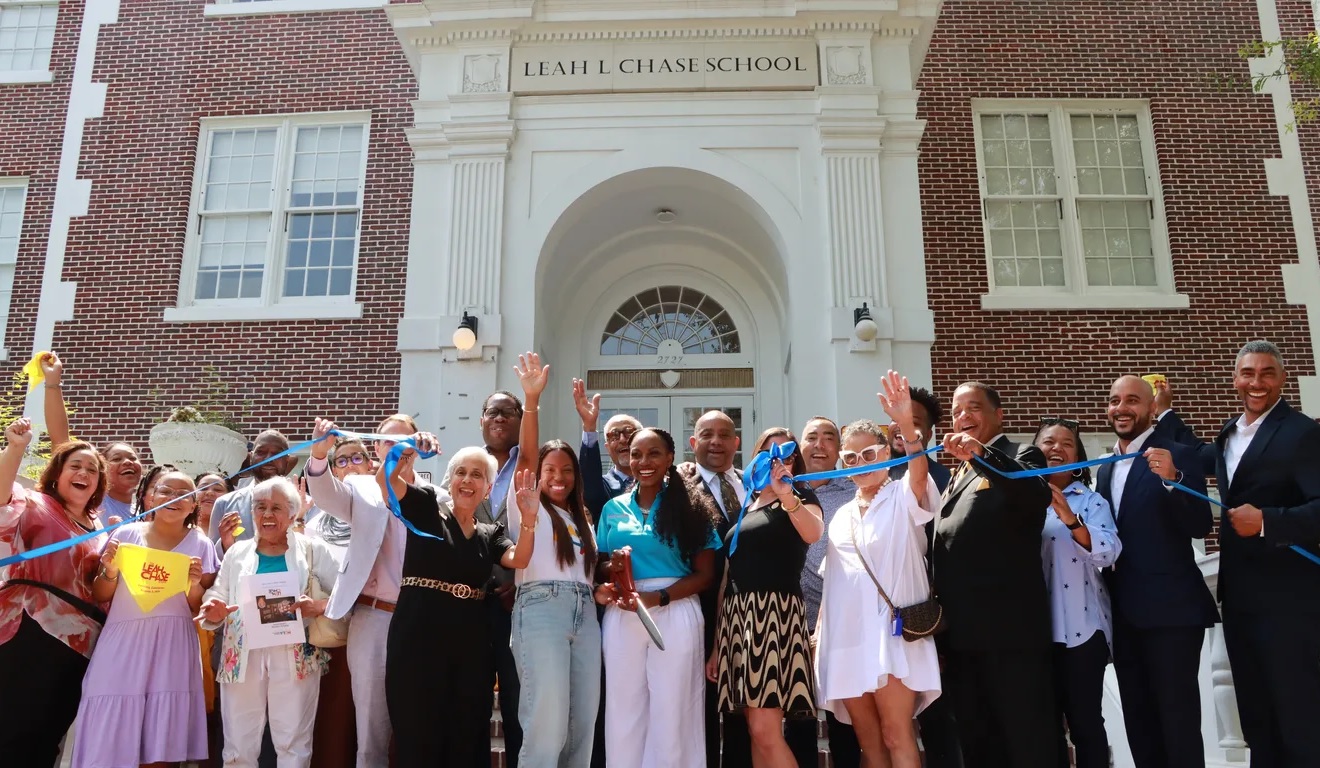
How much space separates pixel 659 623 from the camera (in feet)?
14.1

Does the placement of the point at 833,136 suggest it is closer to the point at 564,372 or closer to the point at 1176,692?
the point at 564,372

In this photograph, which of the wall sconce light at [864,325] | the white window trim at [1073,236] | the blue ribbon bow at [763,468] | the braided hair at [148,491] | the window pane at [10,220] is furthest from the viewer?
the window pane at [10,220]

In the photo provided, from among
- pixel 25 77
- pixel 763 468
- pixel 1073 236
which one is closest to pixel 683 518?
pixel 763 468

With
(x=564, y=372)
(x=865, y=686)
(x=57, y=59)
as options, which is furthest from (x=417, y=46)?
(x=865, y=686)

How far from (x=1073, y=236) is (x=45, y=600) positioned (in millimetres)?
9348

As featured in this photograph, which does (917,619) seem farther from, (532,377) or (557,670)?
(532,377)

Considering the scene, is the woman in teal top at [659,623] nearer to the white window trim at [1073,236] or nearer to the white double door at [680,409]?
the white double door at [680,409]

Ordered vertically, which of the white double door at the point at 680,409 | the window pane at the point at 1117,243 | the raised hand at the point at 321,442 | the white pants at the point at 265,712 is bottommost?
the white pants at the point at 265,712

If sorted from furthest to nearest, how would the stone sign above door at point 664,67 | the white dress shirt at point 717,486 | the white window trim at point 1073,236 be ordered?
the white window trim at point 1073,236
the stone sign above door at point 664,67
the white dress shirt at point 717,486

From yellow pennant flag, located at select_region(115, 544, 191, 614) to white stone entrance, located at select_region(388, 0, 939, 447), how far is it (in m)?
4.19

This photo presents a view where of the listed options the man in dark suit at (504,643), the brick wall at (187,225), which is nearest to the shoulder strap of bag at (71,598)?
the man in dark suit at (504,643)

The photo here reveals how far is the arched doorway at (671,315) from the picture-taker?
10.6 metres

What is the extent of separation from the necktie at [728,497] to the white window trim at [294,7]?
8.48 metres

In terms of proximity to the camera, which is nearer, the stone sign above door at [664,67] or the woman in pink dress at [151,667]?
the woman in pink dress at [151,667]
